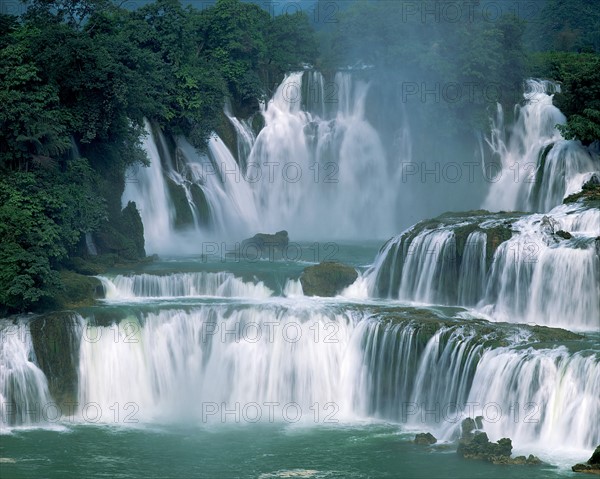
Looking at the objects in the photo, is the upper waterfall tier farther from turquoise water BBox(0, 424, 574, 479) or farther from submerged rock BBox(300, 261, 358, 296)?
turquoise water BBox(0, 424, 574, 479)

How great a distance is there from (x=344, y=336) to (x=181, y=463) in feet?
19.8

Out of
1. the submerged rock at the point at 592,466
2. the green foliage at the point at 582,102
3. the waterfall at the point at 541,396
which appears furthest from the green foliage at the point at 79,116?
the submerged rock at the point at 592,466

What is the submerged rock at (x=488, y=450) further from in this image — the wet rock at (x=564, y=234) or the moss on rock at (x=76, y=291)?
the moss on rock at (x=76, y=291)

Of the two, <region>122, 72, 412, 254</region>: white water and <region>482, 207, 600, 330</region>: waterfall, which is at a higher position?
<region>122, 72, 412, 254</region>: white water

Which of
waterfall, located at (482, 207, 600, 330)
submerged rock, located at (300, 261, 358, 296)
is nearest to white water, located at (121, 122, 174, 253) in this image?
submerged rock, located at (300, 261, 358, 296)

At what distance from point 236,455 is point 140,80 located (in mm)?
14748

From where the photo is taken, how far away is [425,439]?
77.8 feet

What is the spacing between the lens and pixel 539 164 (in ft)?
129

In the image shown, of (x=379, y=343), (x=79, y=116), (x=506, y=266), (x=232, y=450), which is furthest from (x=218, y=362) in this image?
(x=79, y=116)

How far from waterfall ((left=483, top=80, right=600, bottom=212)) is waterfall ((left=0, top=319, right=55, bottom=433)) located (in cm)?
1779

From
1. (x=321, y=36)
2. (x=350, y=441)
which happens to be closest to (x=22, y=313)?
(x=350, y=441)

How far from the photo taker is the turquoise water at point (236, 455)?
22.1 m

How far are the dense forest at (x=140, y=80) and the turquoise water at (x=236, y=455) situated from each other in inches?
174

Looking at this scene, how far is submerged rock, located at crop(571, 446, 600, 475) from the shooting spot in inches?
840
